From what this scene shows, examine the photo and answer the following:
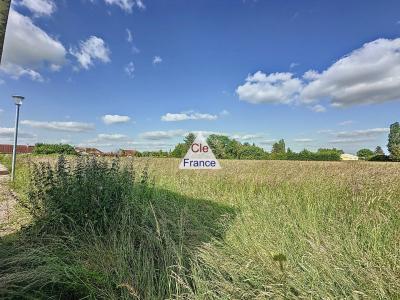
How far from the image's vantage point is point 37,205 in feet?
13.4

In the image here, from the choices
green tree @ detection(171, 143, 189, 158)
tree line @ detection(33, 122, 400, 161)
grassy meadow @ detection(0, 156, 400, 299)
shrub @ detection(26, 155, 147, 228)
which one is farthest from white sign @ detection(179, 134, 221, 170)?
green tree @ detection(171, 143, 189, 158)

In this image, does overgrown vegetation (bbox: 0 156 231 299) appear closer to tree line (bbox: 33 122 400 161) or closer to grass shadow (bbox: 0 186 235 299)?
grass shadow (bbox: 0 186 235 299)

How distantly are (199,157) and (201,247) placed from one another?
611 cm

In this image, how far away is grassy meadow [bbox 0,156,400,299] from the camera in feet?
7.29

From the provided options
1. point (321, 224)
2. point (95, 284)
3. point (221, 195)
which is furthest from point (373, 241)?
point (221, 195)

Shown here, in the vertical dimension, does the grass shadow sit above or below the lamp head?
below

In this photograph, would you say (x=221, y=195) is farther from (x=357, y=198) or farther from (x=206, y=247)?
(x=206, y=247)

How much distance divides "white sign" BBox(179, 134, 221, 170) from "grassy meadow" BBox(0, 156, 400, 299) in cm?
381

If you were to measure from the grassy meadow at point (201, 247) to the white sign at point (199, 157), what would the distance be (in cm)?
381

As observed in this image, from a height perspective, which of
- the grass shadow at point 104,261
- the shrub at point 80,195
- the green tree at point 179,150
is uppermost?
the green tree at point 179,150

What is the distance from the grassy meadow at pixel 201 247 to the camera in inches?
87.5

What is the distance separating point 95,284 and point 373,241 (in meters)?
2.63

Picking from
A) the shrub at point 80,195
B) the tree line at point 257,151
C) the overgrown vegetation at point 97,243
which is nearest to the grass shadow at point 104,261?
the overgrown vegetation at point 97,243

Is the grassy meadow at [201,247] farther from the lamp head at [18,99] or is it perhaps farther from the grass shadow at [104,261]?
the lamp head at [18,99]
